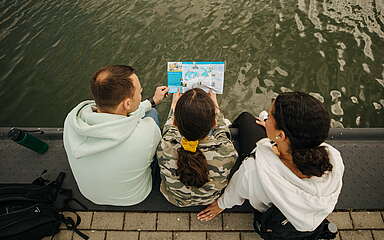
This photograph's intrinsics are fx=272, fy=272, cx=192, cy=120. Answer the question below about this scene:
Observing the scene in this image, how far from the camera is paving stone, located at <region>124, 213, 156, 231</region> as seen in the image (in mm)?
2568

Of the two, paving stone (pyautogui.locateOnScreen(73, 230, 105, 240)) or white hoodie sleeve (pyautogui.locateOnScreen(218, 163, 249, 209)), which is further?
paving stone (pyautogui.locateOnScreen(73, 230, 105, 240))

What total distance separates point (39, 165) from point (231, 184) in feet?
6.85

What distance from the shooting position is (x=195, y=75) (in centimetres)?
270

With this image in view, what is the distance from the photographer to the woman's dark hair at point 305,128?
5.15 feet

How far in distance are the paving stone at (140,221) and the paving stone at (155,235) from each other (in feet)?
0.17

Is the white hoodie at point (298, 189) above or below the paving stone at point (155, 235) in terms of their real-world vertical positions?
above

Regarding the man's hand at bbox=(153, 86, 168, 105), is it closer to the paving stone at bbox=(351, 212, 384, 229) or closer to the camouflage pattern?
the camouflage pattern

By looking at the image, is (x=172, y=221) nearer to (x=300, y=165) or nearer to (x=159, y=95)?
(x=159, y=95)

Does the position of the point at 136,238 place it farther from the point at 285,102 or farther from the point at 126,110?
the point at 285,102

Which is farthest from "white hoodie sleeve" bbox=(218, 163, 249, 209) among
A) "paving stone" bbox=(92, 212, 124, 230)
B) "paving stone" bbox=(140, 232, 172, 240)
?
"paving stone" bbox=(92, 212, 124, 230)

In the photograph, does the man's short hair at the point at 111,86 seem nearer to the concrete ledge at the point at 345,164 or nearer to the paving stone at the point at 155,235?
the concrete ledge at the point at 345,164

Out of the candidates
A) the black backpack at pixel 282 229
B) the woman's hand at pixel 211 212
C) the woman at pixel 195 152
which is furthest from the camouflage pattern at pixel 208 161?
the black backpack at pixel 282 229

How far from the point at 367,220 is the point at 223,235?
1.37m

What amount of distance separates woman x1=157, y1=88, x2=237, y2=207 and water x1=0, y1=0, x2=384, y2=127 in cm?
200
